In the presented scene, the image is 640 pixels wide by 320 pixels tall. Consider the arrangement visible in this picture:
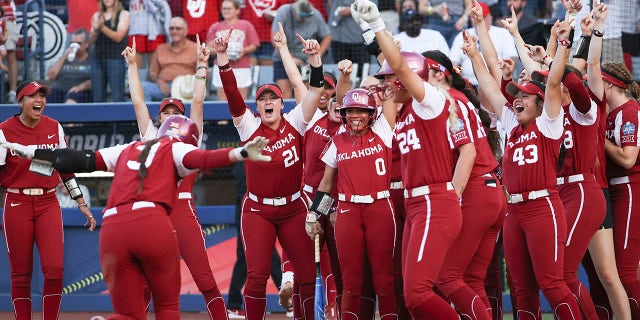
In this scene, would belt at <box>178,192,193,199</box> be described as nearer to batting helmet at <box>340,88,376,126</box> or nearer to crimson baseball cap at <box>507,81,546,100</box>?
batting helmet at <box>340,88,376,126</box>

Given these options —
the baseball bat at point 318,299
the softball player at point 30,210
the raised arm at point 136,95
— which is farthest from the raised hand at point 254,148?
the softball player at point 30,210

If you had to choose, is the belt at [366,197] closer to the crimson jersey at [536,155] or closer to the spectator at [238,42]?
the crimson jersey at [536,155]

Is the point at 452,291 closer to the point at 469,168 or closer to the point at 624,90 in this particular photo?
the point at 469,168

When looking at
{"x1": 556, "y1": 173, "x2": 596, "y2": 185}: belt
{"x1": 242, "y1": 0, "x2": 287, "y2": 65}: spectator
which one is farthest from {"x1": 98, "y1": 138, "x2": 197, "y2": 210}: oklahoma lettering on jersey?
{"x1": 242, "y1": 0, "x2": 287, "y2": 65}: spectator

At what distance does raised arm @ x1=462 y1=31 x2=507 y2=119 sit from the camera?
8.12 metres

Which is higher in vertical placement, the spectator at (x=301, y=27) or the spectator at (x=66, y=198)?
the spectator at (x=301, y=27)

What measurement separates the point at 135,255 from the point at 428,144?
1.99 meters

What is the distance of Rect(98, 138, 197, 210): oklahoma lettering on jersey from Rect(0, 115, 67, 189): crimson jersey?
288 centimetres

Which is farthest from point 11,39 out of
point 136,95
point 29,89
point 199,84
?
point 199,84

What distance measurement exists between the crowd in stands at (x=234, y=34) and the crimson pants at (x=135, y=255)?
5989mm

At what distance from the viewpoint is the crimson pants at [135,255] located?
627 cm

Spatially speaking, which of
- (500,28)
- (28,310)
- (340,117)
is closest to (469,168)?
(340,117)

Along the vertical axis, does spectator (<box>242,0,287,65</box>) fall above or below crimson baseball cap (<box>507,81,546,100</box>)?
above

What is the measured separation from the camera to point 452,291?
22.8 feet
